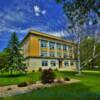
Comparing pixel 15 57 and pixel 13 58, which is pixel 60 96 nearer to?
pixel 13 58

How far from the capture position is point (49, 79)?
26.5m

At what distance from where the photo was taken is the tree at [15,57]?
40094 mm

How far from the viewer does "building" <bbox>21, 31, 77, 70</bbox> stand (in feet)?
188

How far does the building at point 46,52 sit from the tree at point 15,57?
587 inches

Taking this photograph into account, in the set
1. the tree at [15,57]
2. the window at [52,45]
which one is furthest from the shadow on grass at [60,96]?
the window at [52,45]

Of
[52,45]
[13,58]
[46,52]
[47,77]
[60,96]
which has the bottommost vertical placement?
[60,96]

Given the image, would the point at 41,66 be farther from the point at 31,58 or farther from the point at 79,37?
the point at 79,37

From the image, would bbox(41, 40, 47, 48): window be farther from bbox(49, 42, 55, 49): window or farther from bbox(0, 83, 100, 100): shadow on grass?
bbox(0, 83, 100, 100): shadow on grass

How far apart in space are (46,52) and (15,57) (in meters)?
20.8

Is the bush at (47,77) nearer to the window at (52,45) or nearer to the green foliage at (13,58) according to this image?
the green foliage at (13,58)

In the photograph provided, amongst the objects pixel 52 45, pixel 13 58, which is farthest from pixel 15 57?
pixel 52 45

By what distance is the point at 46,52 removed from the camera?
60.8m

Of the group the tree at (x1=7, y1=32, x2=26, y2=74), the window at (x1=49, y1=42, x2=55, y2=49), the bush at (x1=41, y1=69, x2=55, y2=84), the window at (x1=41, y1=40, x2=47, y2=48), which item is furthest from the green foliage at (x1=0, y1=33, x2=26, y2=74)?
the window at (x1=49, y1=42, x2=55, y2=49)

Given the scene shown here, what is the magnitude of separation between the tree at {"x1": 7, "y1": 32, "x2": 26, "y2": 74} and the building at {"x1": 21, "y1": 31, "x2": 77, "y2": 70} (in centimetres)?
1490
